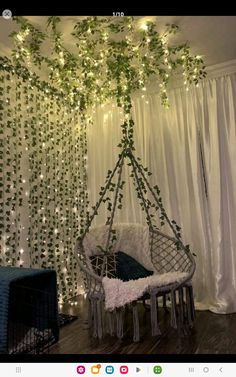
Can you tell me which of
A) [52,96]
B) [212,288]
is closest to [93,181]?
[52,96]

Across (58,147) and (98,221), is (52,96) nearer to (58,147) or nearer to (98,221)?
(58,147)

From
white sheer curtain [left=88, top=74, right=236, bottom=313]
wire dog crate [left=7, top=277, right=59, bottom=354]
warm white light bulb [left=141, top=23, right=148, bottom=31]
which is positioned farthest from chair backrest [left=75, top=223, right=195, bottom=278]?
warm white light bulb [left=141, top=23, right=148, bottom=31]

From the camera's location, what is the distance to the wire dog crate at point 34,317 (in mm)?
2439

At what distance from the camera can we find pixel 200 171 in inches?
153

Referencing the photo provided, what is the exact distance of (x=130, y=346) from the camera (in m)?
2.61

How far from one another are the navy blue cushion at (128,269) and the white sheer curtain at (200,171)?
798 millimetres

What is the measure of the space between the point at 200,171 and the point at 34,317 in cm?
244

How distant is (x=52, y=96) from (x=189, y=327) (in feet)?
9.94

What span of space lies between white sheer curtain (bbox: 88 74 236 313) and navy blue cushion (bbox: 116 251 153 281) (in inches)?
31.4

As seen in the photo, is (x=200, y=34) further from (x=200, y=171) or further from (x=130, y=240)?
(x=130, y=240)

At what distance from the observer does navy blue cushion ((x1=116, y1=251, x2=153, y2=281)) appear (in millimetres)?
3326

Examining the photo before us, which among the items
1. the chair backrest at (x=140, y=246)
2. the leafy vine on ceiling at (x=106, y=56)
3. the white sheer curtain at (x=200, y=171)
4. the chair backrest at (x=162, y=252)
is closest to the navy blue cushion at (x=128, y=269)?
the chair backrest at (x=140, y=246)
